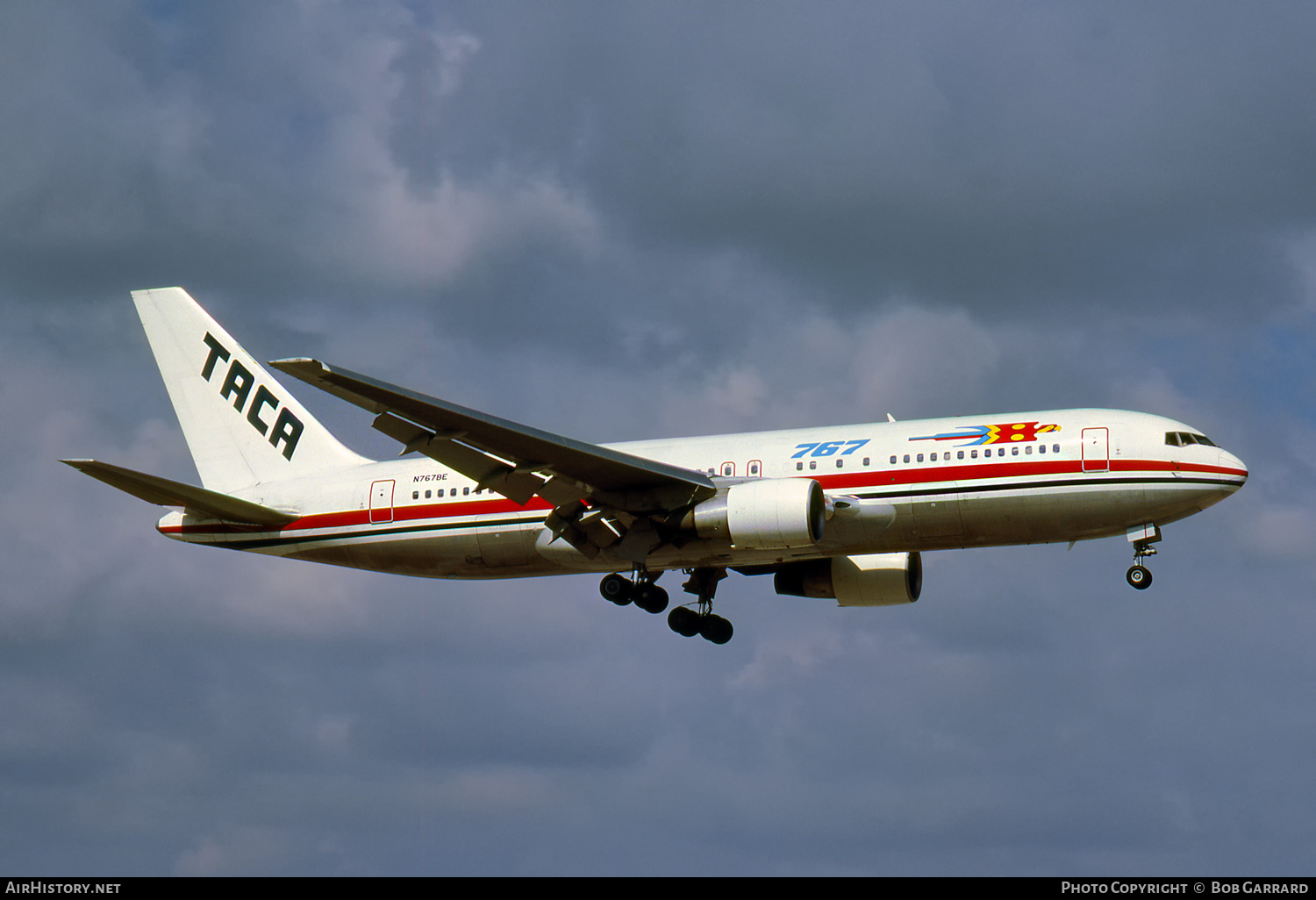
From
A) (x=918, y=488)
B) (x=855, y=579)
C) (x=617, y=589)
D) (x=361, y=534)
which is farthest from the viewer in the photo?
(x=855, y=579)

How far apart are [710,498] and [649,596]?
5.18 meters

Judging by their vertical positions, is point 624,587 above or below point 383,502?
below

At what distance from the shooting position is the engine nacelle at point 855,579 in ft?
152

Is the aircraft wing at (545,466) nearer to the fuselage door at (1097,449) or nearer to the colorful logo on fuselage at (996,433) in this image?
the colorful logo on fuselage at (996,433)

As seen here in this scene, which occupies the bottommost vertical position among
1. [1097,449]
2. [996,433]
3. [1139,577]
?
[1139,577]

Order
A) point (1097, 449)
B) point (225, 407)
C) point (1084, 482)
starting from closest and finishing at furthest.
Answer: point (1084, 482) < point (1097, 449) < point (225, 407)

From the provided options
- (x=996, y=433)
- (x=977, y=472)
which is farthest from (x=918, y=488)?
(x=996, y=433)

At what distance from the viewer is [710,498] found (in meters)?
39.6

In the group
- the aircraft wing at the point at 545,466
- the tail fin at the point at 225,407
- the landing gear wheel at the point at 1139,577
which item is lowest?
the landing gear wheel at the point at 1139,577

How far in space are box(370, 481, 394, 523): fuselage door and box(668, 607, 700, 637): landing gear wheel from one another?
8.54 m

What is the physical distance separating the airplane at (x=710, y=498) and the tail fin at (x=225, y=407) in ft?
6.93

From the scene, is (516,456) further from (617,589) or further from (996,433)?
(996,433)

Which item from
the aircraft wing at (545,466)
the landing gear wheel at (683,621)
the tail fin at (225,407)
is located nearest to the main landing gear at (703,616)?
the landing gear wheel at (683,621)

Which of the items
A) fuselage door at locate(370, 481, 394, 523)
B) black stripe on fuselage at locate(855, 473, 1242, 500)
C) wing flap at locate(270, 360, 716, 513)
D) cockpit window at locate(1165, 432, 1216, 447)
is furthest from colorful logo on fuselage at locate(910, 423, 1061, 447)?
fuselage door at locate(370, 481, 394, 523)
